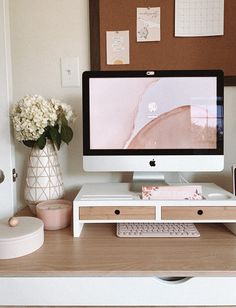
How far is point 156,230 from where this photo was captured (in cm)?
102

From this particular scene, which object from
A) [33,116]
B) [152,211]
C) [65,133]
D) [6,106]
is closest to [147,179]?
[152,211]

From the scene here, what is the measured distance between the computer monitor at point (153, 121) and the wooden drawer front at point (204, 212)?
17 centimetres

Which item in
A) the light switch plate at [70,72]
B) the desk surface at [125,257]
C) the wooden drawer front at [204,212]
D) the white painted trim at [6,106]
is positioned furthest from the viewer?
the light switch plate at [70,72]

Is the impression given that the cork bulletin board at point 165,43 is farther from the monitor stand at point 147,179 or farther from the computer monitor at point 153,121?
the monitor stand at point 147,179

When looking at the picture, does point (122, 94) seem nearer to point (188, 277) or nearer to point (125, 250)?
point (125, 250)

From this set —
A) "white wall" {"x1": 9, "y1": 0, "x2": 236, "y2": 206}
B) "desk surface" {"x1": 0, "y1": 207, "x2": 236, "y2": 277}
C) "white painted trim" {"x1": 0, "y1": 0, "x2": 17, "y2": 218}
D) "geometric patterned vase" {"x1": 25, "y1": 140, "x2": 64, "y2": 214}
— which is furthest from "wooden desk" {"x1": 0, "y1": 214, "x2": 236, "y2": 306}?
"white wall" {"x1": 9, "y1": 0, "x2": 236, "y2": 206}

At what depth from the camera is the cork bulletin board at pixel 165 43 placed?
125 cm

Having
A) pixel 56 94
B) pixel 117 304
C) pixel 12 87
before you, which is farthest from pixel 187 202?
pixel 12 87

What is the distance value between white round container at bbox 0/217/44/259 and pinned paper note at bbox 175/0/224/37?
995mm

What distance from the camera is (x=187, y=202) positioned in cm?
97

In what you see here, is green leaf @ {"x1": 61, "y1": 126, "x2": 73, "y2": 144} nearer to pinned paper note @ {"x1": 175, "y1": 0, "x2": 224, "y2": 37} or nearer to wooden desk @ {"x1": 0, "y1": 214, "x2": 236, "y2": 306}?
wooden desk @ {"x1": 0, "y1": 214, "x2": 236, "y2": 306}

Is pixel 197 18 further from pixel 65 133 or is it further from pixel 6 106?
pixel 6 106

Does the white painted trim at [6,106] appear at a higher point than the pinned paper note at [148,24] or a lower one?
lower

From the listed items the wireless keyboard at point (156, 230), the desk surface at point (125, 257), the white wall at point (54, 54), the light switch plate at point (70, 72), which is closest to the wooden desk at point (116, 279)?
the desk surface at point (125, 257)
